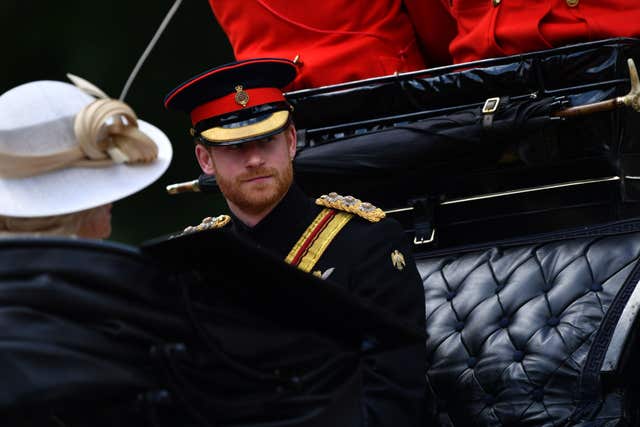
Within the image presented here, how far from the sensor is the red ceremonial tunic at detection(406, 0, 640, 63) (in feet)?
8.03

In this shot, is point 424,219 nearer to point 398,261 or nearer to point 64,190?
point 398,261

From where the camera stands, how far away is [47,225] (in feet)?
5.27

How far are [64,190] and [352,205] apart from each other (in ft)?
3.61

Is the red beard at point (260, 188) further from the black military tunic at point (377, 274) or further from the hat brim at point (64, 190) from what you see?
the hat brim at point (64, 190)

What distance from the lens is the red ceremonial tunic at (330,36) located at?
287cm

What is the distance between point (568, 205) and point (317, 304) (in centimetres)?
123

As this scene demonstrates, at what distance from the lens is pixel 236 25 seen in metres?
3.07

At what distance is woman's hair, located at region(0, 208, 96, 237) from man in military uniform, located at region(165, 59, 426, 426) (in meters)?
0.87

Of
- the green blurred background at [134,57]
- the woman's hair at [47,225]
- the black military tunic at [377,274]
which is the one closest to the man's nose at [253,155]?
the black military tunic at [377,274]

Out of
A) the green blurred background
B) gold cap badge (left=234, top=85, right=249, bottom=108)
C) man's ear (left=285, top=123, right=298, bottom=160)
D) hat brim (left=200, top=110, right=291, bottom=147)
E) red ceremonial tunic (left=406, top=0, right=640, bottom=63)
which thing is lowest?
the green blurred background

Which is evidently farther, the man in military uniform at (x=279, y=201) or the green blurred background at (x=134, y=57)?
the green blurred background at (x=134, y=57)

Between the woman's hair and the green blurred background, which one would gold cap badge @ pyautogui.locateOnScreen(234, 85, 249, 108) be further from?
the green blurred background

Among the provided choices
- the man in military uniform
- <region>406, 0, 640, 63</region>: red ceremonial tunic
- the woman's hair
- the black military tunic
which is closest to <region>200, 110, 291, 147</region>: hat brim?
the man in military uniform

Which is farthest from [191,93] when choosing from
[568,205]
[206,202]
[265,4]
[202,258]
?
[206,202]
